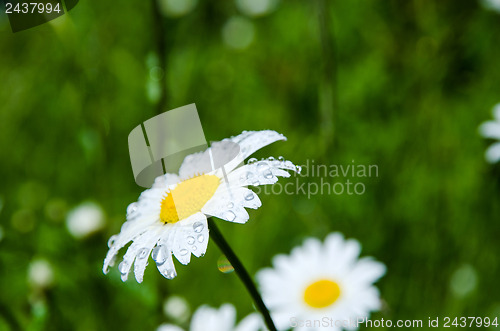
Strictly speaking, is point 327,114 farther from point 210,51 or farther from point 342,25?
point 210,51

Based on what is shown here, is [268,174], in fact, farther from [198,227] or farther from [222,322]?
[222,322]

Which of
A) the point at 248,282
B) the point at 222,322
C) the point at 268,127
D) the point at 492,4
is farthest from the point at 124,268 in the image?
the point at 492,4

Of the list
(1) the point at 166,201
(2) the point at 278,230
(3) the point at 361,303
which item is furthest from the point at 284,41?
(1) the point at 166,201

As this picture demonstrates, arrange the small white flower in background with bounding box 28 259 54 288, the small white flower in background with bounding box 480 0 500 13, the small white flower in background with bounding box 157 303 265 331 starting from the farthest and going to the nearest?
the small white flower in background with bounding box 480 0 500 13
the small white flower in background with bounding box 28 259 54 288
the small white flower in background with bounding box 157 303 265 331

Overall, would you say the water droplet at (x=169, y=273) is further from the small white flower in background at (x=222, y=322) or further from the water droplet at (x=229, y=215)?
the small white flower in background at (x=222, y=322)

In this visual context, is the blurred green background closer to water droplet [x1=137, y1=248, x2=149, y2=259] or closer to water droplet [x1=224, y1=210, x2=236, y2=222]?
water droplet [x1=137, y1=248, x2=149, y2=259]

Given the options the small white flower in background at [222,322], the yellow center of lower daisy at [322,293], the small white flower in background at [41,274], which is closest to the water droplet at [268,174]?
the small white flower in background at [222,322]

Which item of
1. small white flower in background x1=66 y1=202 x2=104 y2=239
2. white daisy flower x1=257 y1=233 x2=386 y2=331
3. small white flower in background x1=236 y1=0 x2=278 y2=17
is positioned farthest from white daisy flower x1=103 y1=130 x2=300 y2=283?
small white flower in background x1=236 y1=0 x2=278 y2=17
